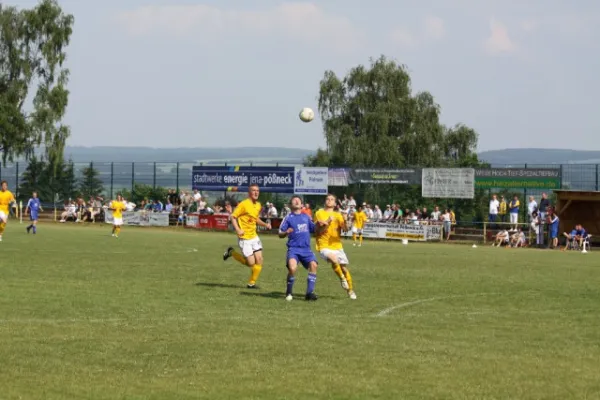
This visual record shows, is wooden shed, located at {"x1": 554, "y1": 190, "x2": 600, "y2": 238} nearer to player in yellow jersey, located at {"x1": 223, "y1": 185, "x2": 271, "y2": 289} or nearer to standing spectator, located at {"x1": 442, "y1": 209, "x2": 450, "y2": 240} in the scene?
standing spectator, located at {"x1": 442, "y1": 209, "x2": 450, "y2": 240}

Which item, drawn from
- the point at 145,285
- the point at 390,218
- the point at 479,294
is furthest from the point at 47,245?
the point at 390,218

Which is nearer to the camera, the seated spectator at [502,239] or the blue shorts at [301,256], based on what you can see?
the blue shorts at [301,256]

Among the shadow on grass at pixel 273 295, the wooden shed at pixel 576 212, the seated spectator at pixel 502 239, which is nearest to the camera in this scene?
the shadow on grass at pixel 273 295

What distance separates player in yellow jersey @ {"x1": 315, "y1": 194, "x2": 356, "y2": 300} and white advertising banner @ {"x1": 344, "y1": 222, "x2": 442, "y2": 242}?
1258 inches

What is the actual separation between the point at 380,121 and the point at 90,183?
A: 68.5 ft

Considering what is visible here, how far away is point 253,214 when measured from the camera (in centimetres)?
2030

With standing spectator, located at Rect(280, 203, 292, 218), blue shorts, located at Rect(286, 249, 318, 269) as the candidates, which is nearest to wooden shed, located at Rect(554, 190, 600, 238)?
standing spectator, located at Rect(280, 203, 292, 218)

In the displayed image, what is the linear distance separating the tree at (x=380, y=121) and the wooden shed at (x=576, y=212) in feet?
92.6

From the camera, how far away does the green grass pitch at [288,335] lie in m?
9.83

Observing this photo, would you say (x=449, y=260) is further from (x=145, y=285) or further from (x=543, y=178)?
(x=543, y=178)

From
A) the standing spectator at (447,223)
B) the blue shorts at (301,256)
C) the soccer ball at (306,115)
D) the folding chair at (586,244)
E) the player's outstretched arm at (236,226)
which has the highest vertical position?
the soccer ball at (306,115)

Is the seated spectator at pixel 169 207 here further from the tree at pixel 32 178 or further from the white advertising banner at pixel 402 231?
the white advertising banner at pixel 402 231

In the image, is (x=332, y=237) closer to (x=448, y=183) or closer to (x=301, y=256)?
(x=301, y=256)

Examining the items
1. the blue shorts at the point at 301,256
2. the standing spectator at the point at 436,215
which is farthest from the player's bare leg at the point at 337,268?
the standing spectator at the point at 436,215
